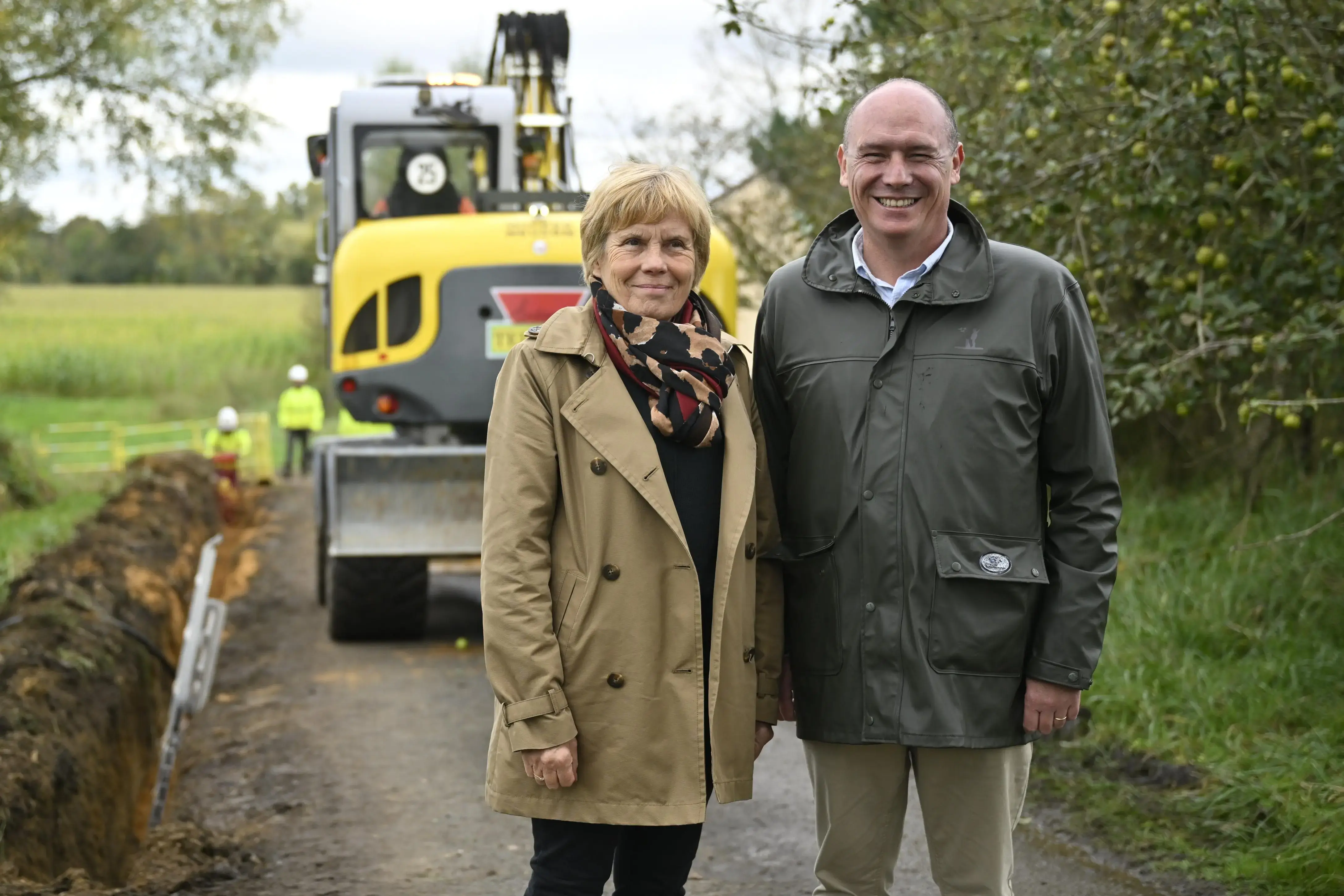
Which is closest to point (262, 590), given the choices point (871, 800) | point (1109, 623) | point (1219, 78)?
point (1109, 623)

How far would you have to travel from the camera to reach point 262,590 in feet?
38.9

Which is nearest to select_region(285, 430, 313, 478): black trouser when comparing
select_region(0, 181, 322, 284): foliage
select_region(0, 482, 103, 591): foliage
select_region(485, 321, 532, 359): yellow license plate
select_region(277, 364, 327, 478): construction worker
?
select_region(277, 364, 327, 478): construction worker

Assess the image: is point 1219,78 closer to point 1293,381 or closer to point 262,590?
point 1293,381

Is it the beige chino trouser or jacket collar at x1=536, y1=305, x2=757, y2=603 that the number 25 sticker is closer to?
jacket collar at x1=536, y1=305, x2=757, y2=603

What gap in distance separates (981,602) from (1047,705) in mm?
240

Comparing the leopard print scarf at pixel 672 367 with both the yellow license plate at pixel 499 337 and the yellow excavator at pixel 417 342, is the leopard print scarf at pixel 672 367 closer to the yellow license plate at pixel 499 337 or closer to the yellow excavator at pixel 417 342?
the yellow excavator at pixel 417 342

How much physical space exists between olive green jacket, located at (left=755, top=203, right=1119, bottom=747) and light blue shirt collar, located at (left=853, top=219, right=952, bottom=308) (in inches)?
0.6

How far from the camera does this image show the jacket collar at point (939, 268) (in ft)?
9.71

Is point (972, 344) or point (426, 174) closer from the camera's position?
point (972, 344)

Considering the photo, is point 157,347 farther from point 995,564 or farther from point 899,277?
point 995,564

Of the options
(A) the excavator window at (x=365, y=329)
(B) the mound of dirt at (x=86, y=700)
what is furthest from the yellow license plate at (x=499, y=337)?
(B) the mound of dirt at (x=86, y=700)

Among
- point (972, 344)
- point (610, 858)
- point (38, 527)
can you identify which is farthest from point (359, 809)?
point (38, 527)

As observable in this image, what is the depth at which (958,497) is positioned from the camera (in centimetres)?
293

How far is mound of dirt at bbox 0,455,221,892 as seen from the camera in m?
5.56
